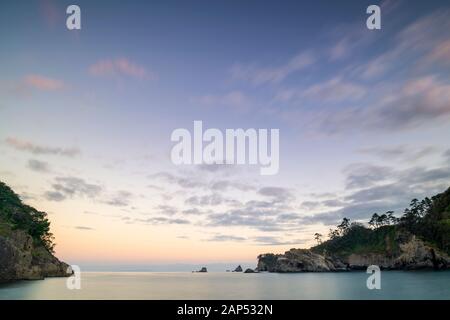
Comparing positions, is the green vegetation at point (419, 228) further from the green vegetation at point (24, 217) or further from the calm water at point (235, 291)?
the green vegetation at point (24, 217)

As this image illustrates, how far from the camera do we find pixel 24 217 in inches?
4660

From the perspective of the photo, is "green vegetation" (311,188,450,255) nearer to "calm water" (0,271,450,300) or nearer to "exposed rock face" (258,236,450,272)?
"exposed rock face" (258,236,450,272)

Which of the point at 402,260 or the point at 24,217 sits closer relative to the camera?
the point at 24,217

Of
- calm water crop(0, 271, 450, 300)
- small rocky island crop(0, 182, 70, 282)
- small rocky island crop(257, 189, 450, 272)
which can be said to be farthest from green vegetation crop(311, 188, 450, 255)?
small rocky island crop(0, 182, 70, 282)

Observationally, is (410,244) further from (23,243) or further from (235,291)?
(23,243)

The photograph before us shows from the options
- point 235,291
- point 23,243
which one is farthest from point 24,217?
point 235,291

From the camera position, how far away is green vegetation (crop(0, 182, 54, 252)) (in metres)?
110

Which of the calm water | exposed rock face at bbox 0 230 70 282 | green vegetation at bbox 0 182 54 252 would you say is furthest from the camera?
green vegetation at bbox 0 182 54 252

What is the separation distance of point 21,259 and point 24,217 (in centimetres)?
2770
